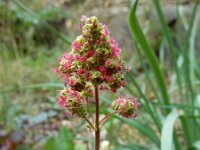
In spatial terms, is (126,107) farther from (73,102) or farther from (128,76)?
(128,76)

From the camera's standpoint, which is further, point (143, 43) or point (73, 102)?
point (143, 43)

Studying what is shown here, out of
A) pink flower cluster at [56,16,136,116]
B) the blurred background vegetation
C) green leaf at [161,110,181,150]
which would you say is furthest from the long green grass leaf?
pink flower cluster at [56,16,136,116]

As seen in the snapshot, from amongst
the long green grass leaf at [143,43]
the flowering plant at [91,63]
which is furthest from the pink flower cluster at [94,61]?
the long green grass leaf at [143,43]

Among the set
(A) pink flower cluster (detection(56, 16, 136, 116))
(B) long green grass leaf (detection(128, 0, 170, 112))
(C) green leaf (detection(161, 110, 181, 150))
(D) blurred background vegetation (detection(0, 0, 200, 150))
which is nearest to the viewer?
(A) pink flower cluster (detection(56, 16, 136, 116))

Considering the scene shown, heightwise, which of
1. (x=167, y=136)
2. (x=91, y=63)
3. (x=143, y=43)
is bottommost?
(x=167, y=136)

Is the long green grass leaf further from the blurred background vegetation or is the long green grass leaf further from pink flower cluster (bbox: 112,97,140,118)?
pink flower cluster (bbox: 112,97,140,118)

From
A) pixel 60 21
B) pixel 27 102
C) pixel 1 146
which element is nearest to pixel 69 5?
pixel 60 21

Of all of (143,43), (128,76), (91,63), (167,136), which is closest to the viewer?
(91,63)

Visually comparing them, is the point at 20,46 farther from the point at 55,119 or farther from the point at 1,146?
the point at 1,146

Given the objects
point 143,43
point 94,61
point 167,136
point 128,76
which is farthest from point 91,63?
point 128,76

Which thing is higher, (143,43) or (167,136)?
(143,43)
